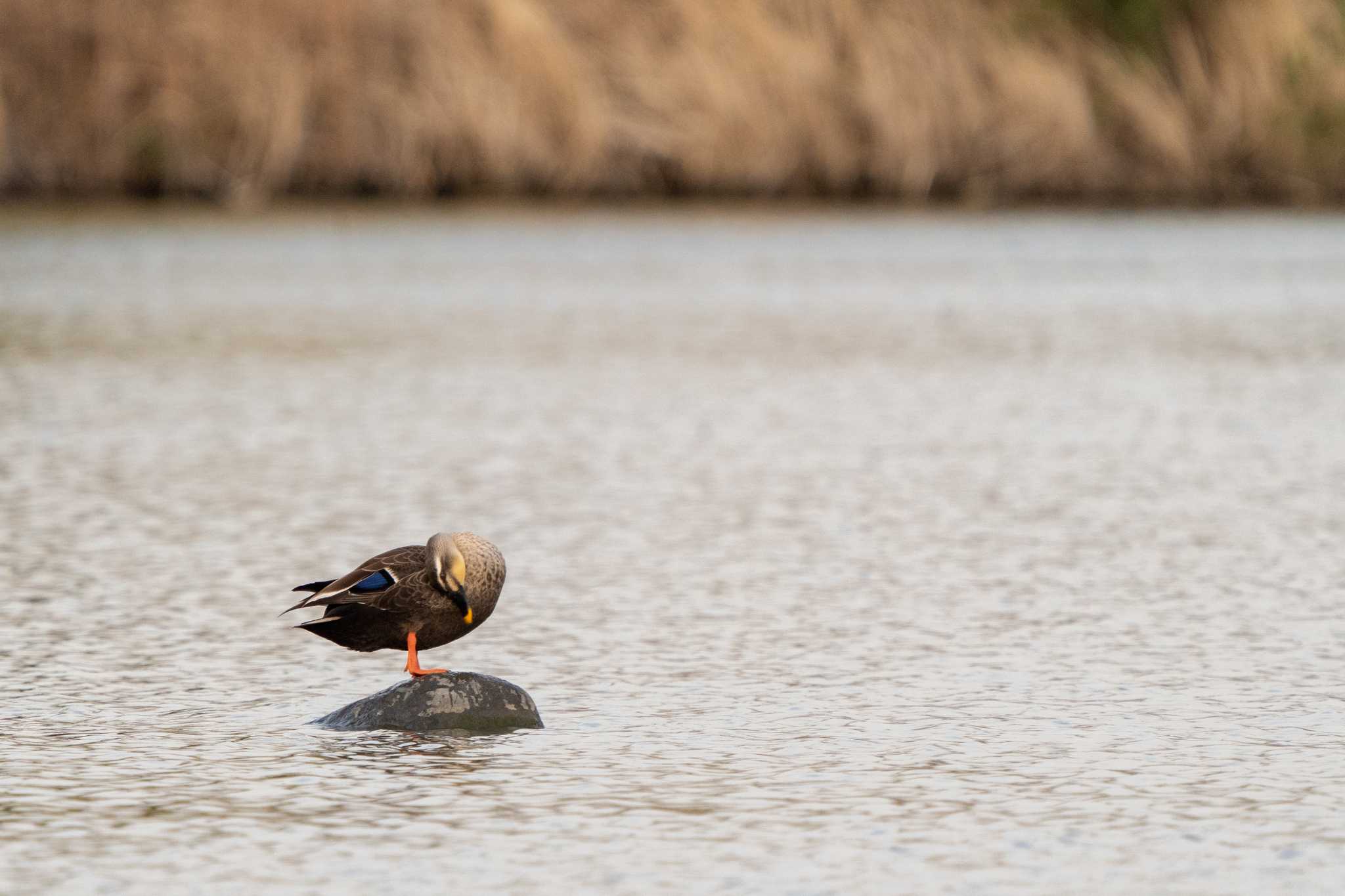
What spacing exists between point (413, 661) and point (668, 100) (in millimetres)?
24487

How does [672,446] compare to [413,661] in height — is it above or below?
below

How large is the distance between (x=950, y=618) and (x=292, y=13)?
2319cm

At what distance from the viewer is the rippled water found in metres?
5.23

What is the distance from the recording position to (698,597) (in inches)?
321

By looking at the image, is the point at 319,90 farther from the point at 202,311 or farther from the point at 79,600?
the point at 79,600

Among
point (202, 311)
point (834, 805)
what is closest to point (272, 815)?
point (834, 805)

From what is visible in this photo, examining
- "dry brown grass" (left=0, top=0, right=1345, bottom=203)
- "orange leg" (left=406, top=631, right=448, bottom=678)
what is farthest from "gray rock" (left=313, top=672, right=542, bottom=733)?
"dry brown grass" (left=0, top=0, right=1345, bottom=203)

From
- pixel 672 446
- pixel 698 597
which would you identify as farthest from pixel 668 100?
pixel 698 597

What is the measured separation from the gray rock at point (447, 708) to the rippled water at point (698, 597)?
0.13 m

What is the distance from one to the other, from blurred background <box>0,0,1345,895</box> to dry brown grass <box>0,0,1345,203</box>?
7 centimetres

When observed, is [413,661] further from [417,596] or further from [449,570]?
[449,570]

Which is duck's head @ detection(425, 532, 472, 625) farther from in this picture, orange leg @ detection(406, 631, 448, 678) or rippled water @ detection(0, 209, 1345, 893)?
rippled water @ detection(0, 209, 1345, 893)

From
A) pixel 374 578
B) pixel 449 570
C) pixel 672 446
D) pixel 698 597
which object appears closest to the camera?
pixel 449 570

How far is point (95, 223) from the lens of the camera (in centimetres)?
2755
